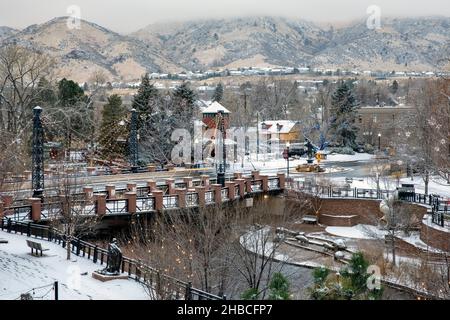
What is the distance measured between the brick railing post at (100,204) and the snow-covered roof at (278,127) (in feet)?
193

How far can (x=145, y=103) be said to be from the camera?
56.4 m

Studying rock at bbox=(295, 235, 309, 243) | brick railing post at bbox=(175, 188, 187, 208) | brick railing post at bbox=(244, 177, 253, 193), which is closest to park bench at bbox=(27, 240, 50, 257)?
brick railing post at bbox=(175, 188, 187, 208)

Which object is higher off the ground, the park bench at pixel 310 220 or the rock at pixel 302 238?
the park bench at pixel 310 220

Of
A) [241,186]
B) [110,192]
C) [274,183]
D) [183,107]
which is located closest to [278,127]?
[183,107]

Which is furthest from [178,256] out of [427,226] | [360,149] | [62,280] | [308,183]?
[360,149]

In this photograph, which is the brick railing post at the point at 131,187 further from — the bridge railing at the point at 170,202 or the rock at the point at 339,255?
the rock at the point at 339,255

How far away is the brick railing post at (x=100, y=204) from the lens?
→ 27.5m

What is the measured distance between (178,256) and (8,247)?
22.6 ft

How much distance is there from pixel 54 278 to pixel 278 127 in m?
69.2

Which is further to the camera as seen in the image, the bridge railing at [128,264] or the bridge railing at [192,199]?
the bridge railing at [192,199]

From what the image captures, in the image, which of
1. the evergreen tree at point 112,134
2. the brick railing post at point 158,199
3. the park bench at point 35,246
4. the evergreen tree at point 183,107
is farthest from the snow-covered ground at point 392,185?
the park bench at point 35,246

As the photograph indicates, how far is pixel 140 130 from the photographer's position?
54.5m

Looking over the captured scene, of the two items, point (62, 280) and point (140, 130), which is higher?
point (140, 130)
